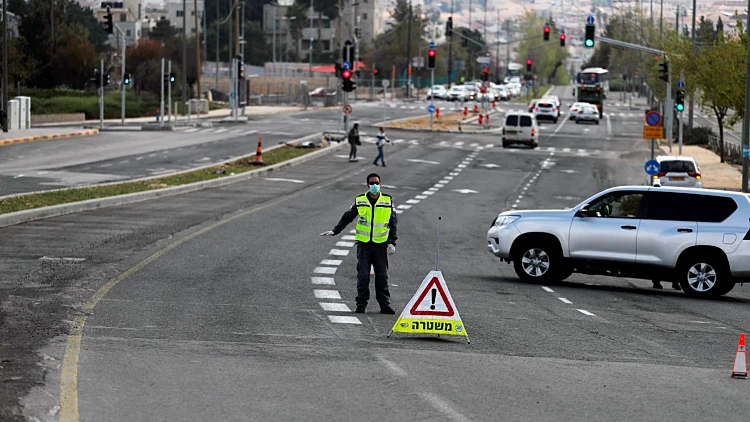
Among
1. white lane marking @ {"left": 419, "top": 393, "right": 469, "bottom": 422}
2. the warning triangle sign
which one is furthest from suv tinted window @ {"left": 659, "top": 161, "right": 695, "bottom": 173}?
white lane marking @ {"left": 419, "top": 393, "right": 469, "bottom": 422}

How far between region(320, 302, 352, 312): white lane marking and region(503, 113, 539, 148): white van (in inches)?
1942

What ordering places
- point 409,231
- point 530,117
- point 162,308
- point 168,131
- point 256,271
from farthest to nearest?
point 168,131
point 530,117
point 409,231
point 256,271
point 162,308

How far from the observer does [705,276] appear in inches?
811

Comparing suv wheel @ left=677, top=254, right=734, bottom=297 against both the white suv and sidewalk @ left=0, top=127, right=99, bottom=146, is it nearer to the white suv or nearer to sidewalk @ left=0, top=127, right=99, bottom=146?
the white suv

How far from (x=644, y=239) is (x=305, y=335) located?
848cm

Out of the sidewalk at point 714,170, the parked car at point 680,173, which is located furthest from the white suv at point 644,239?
the sidewalk at point 714,170

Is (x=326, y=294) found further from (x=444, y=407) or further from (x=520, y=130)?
(x=520, y=130)

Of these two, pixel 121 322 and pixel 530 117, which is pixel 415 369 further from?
pixel 530 117

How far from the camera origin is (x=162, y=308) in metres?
16.0

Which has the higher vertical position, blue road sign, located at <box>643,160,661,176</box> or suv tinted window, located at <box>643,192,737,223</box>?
suv tinted window, located at <box>643,192,737,223</box>

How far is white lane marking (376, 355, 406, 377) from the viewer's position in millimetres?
11914

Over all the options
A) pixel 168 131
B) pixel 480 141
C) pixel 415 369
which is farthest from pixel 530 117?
pixel 415 369

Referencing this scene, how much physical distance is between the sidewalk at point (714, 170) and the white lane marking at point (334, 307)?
30754mm

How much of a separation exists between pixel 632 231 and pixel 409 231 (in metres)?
8.74
